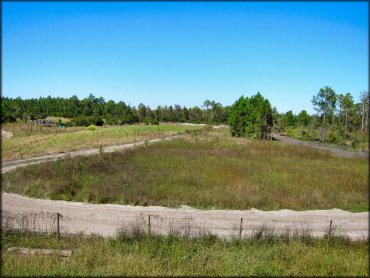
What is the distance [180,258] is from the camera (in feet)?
31.8

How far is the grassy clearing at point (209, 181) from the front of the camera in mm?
19938

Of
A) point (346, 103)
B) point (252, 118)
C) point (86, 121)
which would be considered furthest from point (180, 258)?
point (252, 118)

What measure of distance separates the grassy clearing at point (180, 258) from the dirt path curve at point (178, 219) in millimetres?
1959

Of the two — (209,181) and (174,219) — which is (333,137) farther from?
(209,181)

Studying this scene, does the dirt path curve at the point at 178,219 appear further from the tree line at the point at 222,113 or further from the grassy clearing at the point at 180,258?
the tree line at the point at 222,113

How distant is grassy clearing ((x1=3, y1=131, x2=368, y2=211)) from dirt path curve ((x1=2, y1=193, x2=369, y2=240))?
3.80 feet

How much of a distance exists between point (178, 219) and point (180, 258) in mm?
7069

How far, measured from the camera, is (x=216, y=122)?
88188 millimetres

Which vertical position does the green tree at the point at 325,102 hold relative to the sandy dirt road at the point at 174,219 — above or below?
above

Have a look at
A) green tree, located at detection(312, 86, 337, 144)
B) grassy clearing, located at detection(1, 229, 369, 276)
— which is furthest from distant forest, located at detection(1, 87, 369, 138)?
grassy clearing, located at detection(1, 229, 369, 276)

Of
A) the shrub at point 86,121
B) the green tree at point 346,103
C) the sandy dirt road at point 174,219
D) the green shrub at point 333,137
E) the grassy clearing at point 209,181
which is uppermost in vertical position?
the green tree at point 346,103

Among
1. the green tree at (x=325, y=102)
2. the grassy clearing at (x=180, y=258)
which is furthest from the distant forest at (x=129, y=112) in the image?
the grassy clearing at (x=180, y=258)

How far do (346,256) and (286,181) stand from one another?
15.1 meters

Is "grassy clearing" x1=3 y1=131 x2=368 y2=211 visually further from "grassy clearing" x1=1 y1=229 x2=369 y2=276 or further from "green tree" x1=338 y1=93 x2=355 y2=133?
"grassy clearing" x1=1 y1=229 x2=369 y2=276
